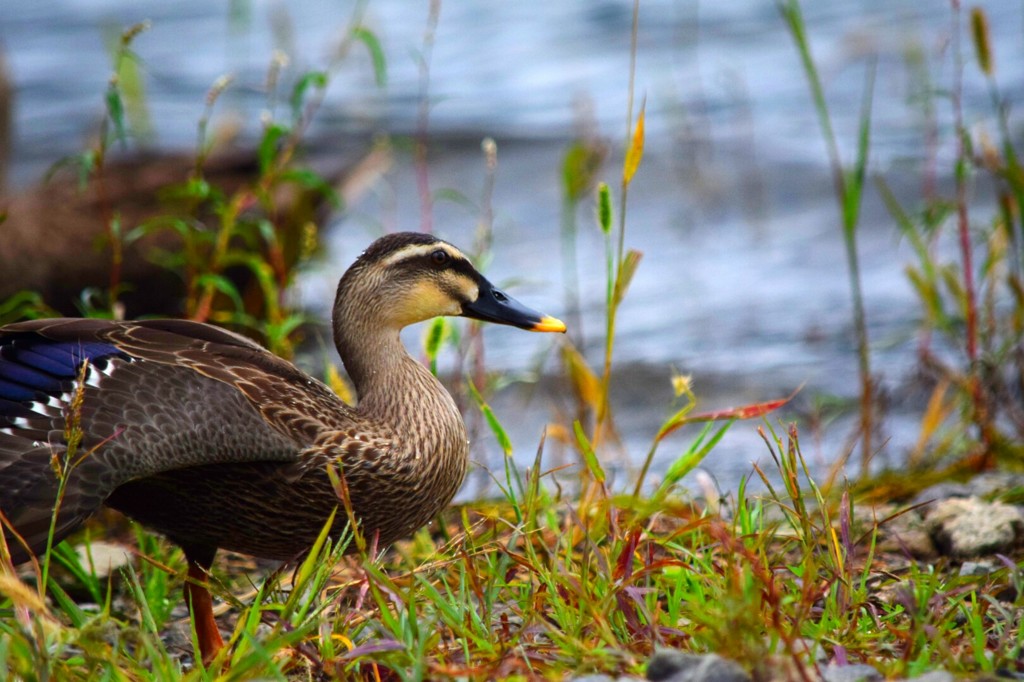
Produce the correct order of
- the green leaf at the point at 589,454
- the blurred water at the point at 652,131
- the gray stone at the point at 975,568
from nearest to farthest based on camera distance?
the green leaf at the point at 589,454
the gray stone at the point at 975,568
the blurred water at the point at 652,131

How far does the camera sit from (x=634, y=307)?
8180mm

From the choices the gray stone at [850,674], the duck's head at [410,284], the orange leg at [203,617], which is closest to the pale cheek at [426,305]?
the duck's head at [410,284]


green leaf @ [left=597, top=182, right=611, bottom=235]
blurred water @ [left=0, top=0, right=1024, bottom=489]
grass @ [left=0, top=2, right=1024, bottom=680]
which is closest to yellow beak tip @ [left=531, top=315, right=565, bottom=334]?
grass @ [left=0, top=2, right=1024, bottom=680]

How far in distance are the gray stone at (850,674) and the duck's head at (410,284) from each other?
4.77 ft

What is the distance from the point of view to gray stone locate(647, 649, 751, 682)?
7.70 ft

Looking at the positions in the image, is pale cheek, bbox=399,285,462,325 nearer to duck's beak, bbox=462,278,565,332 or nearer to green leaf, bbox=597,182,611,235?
duck's beak, bbox=462,278,565,332

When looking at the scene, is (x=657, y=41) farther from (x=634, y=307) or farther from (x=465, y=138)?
(x=634, y=307)

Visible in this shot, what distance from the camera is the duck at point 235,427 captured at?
119 inches

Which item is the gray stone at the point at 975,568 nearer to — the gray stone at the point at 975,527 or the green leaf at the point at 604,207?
the gray stone at the point at 975,527

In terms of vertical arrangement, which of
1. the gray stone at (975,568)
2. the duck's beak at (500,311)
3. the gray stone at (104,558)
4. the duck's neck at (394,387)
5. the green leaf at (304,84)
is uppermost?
the green leaf at (304,84)

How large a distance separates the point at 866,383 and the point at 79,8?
44.9 feet

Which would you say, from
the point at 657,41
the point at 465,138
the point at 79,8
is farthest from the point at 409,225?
the point at 79,8

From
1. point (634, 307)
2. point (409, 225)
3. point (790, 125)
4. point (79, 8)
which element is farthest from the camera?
point (79, 8)

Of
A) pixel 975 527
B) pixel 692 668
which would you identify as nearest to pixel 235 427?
pixel 692 668
